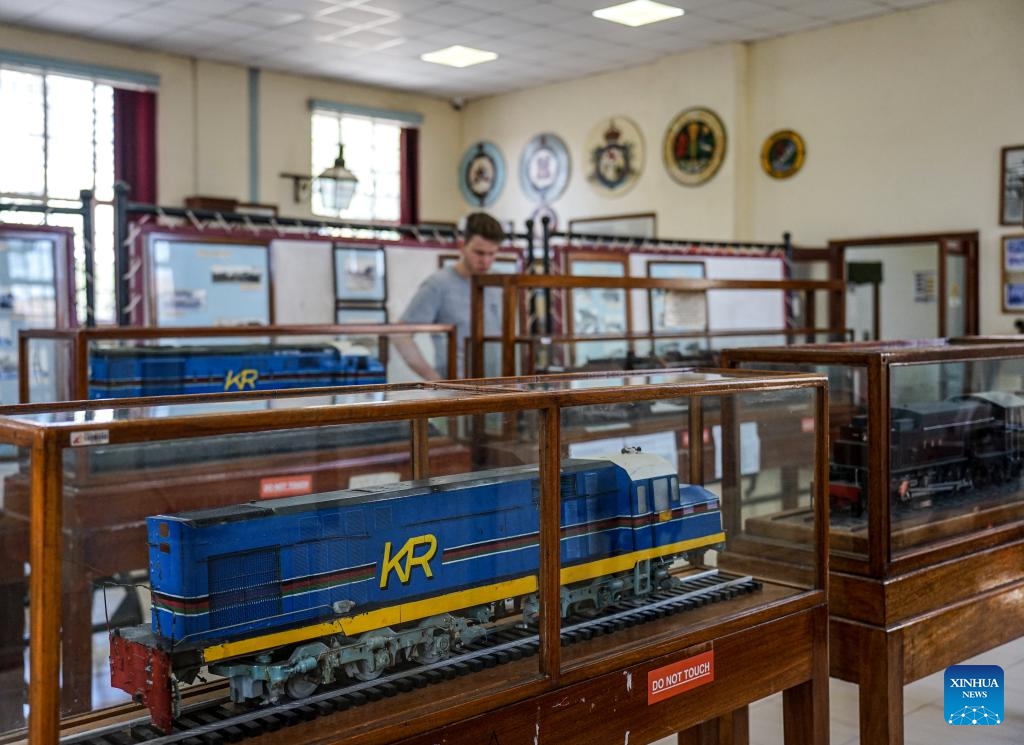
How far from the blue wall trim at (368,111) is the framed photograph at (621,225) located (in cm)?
245

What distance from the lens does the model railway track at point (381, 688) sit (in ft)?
4.97

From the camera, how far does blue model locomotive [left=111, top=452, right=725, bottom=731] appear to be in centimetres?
156

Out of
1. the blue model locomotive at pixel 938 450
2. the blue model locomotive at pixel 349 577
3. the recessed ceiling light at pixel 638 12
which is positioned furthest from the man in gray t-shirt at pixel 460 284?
the recessed ceiling light at pixel 638 12

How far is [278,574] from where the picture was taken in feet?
5.27

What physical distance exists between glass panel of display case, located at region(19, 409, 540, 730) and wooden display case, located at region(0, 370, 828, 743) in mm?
11

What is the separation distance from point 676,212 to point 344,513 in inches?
379

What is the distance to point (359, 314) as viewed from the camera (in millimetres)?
5906

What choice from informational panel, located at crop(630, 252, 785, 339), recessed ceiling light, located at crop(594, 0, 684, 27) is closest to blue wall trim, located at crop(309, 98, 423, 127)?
recessed ceiling light, located at crop(594, 0, 684, 27)

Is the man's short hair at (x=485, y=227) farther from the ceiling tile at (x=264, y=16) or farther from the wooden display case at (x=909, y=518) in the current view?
the ceiling tile at (x=264, y=16)

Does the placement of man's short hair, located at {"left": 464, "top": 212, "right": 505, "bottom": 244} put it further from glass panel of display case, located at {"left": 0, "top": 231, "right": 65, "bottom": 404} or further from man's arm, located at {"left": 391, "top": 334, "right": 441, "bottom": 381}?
glass panel of display case, located at {"left": 0, "top": 231, "right": 65, "bottom": 404}

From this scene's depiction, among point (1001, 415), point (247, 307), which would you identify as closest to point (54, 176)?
point (247, 307)

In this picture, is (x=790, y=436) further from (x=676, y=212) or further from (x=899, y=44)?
(x=676, y=212)

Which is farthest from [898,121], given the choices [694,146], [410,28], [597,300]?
[410,28]

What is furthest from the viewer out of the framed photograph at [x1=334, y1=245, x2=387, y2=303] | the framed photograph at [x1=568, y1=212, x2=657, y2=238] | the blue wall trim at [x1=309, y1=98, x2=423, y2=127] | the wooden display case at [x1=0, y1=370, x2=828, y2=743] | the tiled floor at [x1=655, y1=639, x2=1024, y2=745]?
the blue wall trim at [x1=309, y1=98, x2=423, y2=127]
